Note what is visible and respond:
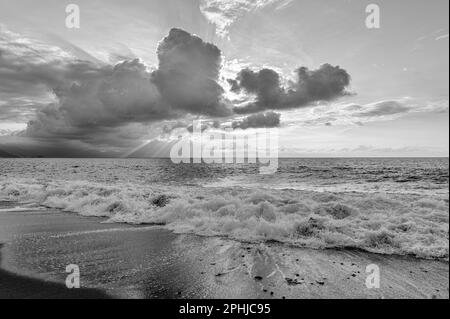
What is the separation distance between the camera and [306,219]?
1363 centimetres

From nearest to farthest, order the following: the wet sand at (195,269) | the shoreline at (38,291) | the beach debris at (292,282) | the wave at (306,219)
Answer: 1. the shoreline at (38,291)
2. the wet sand at (195,269)
3. the beach debris at (292,282)
4. the wave at (306,219)

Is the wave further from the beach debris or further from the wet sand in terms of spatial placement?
the beach debris

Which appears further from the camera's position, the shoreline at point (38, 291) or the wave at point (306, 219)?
the wave at point (306, 219)

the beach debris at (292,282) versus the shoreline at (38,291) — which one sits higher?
the shoreline at (38,291)

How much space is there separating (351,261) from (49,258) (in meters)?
10.3

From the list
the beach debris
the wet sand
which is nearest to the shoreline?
the wet sand

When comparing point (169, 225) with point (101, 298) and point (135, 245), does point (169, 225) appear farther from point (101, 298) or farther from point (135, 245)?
point (101, 298)

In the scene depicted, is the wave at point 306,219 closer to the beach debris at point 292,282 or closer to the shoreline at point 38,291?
the beach debris at point 292,282

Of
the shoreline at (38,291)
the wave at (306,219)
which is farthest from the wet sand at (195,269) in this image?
the wave at (306,219)

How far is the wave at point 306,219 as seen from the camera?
36.8ft

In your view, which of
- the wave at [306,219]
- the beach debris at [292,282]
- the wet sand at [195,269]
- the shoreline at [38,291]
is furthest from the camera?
the wave at [306,219]

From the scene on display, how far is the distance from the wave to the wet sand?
41.4 inches

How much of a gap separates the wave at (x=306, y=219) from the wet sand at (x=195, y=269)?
3.45ft
